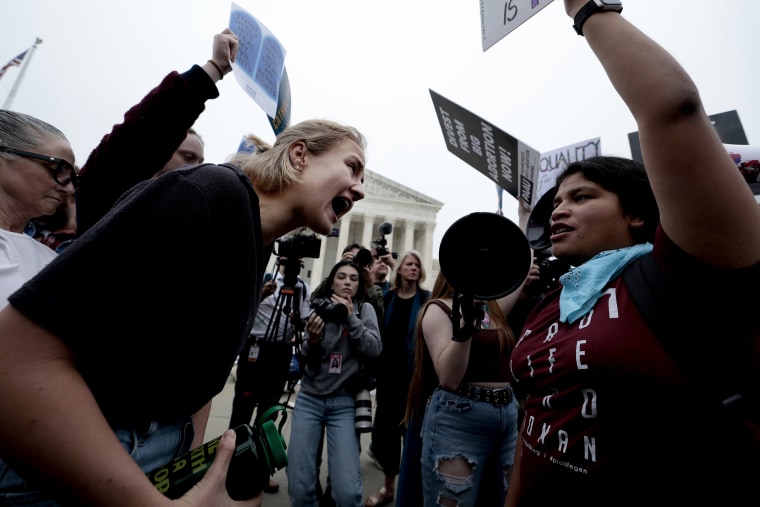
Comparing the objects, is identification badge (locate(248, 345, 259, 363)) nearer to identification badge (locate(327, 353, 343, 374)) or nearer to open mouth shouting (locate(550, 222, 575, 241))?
identification badge (locate(327, 353, 343, 374))

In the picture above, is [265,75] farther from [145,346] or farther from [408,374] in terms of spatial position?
[408,374]

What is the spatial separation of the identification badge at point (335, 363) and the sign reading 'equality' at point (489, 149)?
1866mm

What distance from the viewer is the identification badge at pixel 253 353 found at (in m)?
3.21

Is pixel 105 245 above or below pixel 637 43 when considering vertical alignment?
below

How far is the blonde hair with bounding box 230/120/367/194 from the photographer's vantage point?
1.19m

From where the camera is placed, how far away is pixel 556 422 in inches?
42.2

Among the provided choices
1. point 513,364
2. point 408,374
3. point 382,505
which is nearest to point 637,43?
point 513,364

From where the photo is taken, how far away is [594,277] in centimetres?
112

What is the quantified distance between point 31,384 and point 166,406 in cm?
35

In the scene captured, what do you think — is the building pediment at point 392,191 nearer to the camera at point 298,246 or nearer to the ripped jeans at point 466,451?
the camera at point 298,246

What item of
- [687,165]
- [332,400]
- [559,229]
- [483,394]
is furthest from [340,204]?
[332,400]

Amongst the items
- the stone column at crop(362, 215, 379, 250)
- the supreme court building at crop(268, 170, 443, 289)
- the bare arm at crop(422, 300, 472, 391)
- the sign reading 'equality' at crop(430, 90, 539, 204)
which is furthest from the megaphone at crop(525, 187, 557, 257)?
the supreme court building at crop(268, 170, 443, 289)

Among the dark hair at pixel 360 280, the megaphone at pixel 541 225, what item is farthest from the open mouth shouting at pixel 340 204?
the dark hair at pixel 360 280

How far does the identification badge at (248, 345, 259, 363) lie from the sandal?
158cm
